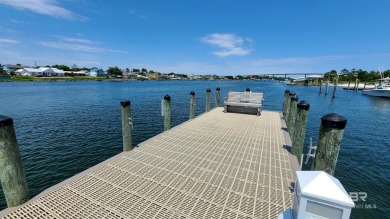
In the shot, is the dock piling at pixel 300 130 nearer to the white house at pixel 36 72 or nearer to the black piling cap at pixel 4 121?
the black piling cap at pixel 4 121

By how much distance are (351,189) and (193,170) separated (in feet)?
17.8

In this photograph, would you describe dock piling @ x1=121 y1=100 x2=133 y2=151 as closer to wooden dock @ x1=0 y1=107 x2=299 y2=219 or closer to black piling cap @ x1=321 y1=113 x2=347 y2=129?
wooden dock @ x1=0 y1=107 x2=299 y2=219

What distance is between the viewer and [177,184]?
3789mm

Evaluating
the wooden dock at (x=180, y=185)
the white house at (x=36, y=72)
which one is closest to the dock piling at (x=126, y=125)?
the wooden dock at (x=180, y=185)

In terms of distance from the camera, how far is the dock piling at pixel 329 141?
119 inches

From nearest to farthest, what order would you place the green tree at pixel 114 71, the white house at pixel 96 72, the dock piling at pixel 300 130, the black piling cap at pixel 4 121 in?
the black piling cap at pixel 4 121, the dock piling at pixel 300 130, the white house at pixel 96 72, the green tree at pixel 114 71

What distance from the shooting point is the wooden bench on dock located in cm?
1068

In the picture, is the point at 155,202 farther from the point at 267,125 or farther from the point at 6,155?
the point at 267,125

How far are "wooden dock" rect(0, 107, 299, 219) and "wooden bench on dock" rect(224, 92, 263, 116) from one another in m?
4.72

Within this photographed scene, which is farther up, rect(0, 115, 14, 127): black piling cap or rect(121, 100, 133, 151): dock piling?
rect(0, 115, 14, 127): black piling cap

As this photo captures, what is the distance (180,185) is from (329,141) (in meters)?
2.87

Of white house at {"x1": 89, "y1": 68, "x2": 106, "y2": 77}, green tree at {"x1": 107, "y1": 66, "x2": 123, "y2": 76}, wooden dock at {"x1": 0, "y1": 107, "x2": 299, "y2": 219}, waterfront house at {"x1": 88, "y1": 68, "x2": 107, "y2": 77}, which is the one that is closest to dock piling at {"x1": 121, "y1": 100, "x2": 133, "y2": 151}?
wooden dock at {"x1": 0, "y1": 107, "x2": 299, "y2": 219}

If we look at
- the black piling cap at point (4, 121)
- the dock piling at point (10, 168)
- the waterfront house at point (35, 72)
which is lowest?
the dock piling at point (10, 168)

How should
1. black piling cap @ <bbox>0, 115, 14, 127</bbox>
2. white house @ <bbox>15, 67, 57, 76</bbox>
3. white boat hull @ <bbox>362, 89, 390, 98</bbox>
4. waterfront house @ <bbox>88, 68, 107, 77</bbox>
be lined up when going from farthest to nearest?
waterfront house @ <bbox>88, 68, 107, 77</bbox>, white house @ <bbox>15, 67, 57, 76</bbox>, white boat hull @ <bbox>362, 89, 390, 98</bbox>, black piling cap @ <bbox>0, 115, 14, 127</bbox>
